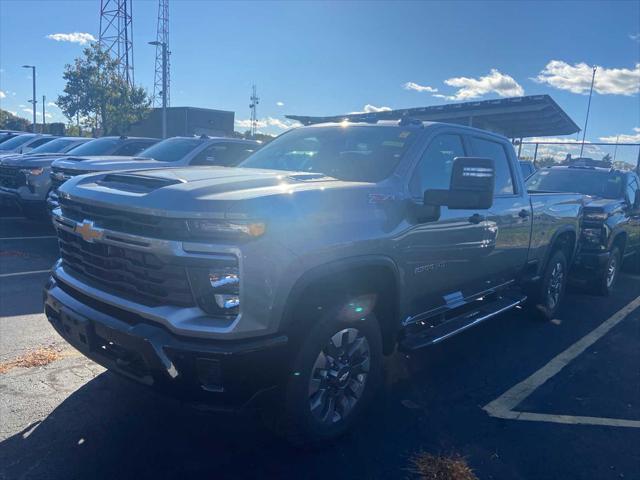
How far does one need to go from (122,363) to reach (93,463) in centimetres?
67

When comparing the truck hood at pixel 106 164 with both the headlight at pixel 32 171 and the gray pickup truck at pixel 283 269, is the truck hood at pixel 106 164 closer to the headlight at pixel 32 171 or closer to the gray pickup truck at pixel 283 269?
the headlight at pixel 32 171

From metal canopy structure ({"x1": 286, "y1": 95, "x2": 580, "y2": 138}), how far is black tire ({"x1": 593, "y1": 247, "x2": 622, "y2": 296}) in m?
8.94

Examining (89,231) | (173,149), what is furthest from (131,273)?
(173,149)

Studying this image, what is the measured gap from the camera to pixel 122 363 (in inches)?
108

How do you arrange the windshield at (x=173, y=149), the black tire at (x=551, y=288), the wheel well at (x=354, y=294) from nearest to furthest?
the wheel well at (x=354, y=294) → the black tire at (x=551, y=288) → the windshield at (x=173, y=149)

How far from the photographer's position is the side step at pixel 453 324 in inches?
148

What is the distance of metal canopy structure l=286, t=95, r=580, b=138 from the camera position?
1731 centimetres

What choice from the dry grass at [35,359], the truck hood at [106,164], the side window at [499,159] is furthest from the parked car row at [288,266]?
the truck hood at [106,164]

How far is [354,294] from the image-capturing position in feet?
10.5

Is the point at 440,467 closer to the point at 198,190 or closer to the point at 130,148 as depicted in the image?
the point at 198,190

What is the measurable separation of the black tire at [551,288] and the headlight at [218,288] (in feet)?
14.8

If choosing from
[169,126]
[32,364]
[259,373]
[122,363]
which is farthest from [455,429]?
[169,126]

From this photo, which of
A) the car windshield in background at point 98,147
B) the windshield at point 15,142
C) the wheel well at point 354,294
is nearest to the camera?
the wheel well at point 354,294

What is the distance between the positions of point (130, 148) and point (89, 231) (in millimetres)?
8650
